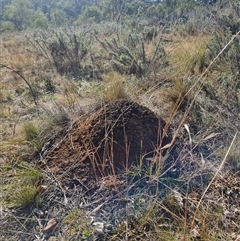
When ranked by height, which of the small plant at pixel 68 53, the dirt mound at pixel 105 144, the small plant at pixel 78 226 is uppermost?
the dirt mound at pixel 105 144

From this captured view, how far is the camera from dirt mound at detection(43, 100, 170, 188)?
1.72 m

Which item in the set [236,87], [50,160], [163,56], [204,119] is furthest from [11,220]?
[163,56]

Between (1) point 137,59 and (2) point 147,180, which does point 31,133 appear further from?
(1) point 137,59

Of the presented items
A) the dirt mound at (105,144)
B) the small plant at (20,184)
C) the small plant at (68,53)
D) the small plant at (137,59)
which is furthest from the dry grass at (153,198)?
the small plant at (68,53)

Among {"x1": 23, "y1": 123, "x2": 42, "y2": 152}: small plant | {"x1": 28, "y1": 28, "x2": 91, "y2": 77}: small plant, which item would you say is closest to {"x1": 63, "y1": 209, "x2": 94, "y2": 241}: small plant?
{"x1": 23, "y1": 123, "x2": 42, "y2": 152}: small plant

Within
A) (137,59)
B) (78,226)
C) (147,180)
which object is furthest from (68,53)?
(78,226)

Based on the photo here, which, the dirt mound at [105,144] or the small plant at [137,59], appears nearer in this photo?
the dirt mound at [105,144]

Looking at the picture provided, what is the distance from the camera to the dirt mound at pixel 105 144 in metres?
1.72

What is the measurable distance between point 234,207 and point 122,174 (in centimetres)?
71

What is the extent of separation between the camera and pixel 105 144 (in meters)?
1.66

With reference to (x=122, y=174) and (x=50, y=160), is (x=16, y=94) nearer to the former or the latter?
(x=50, y=160)

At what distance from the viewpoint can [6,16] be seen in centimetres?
3553

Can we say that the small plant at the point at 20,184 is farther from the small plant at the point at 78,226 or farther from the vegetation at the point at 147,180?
Result: the small plant at the point at 78,226

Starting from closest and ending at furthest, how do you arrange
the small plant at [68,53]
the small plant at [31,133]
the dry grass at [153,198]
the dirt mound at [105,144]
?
1. the dry grass at [153,198]
2. the dirt mound at [105,144]
3. the small plant at [31,133]
4. the small plant at [68,53]
